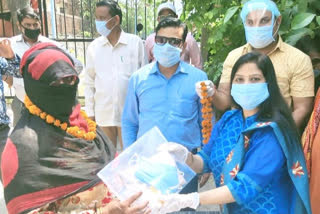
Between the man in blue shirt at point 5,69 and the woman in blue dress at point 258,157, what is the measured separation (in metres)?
1.74

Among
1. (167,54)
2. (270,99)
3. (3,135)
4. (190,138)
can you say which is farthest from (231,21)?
(3,135)

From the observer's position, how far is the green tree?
213cm

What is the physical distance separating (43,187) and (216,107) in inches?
52.5

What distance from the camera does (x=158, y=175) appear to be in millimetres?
1341

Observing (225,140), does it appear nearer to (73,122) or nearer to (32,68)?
(73,122)

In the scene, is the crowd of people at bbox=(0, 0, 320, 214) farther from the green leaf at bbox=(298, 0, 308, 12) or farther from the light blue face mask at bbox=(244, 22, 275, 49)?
the green leaf at bbox=(298, 0, 308, 12)

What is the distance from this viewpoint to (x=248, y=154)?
1.41 metres

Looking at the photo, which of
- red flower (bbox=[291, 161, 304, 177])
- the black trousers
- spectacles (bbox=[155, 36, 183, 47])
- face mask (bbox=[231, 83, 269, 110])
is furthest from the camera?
the black trousers

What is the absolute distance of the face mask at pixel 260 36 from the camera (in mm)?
2166

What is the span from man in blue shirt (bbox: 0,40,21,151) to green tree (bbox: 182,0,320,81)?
5.45 ft

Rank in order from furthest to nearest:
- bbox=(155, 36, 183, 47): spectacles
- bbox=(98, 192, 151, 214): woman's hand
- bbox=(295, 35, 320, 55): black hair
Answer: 1. bbox=(295, 35, 320, 55): black hair
2. bbox=(155, 36, 183, 47): spectacles
3. bbox=(98, 192, 151, 214): woman's hand

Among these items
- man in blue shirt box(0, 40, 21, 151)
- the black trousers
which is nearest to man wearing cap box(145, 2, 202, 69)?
man in blue shirt box(0, 40, 21, 151)

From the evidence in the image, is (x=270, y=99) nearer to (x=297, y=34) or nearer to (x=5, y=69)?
(x=297, y=34)

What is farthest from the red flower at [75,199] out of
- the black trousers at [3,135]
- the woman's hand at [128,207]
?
the black trousers at [3,135]
